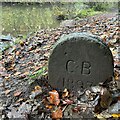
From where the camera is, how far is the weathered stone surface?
3107mm

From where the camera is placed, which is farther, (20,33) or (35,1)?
(35,1)

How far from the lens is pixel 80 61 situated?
319cm

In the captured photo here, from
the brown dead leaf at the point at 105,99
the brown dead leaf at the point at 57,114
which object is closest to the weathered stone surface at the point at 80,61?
the brown dead leaf at the point at 105,99

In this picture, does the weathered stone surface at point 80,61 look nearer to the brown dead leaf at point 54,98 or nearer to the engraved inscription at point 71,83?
the engraved inscription at point 71,83

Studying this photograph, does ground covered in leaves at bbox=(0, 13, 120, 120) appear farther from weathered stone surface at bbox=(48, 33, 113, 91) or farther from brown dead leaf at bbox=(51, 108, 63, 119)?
weathered stone surface at bbox=(48, 33, 113, 91)

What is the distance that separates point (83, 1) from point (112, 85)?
1153 centimetres

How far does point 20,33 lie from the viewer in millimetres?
9570

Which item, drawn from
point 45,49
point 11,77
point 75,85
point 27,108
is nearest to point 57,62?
point 75,85

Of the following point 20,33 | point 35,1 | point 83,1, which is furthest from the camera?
point 35,1

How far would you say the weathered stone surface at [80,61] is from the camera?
3.11 meters

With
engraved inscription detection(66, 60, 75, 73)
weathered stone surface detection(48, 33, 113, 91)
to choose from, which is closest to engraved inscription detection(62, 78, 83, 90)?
weathered stone surface detection(48, 33, 113, 91)

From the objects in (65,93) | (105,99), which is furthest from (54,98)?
(105,99)

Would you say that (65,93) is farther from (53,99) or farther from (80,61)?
(80,61)

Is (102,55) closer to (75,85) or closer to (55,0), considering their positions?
(75,85)
